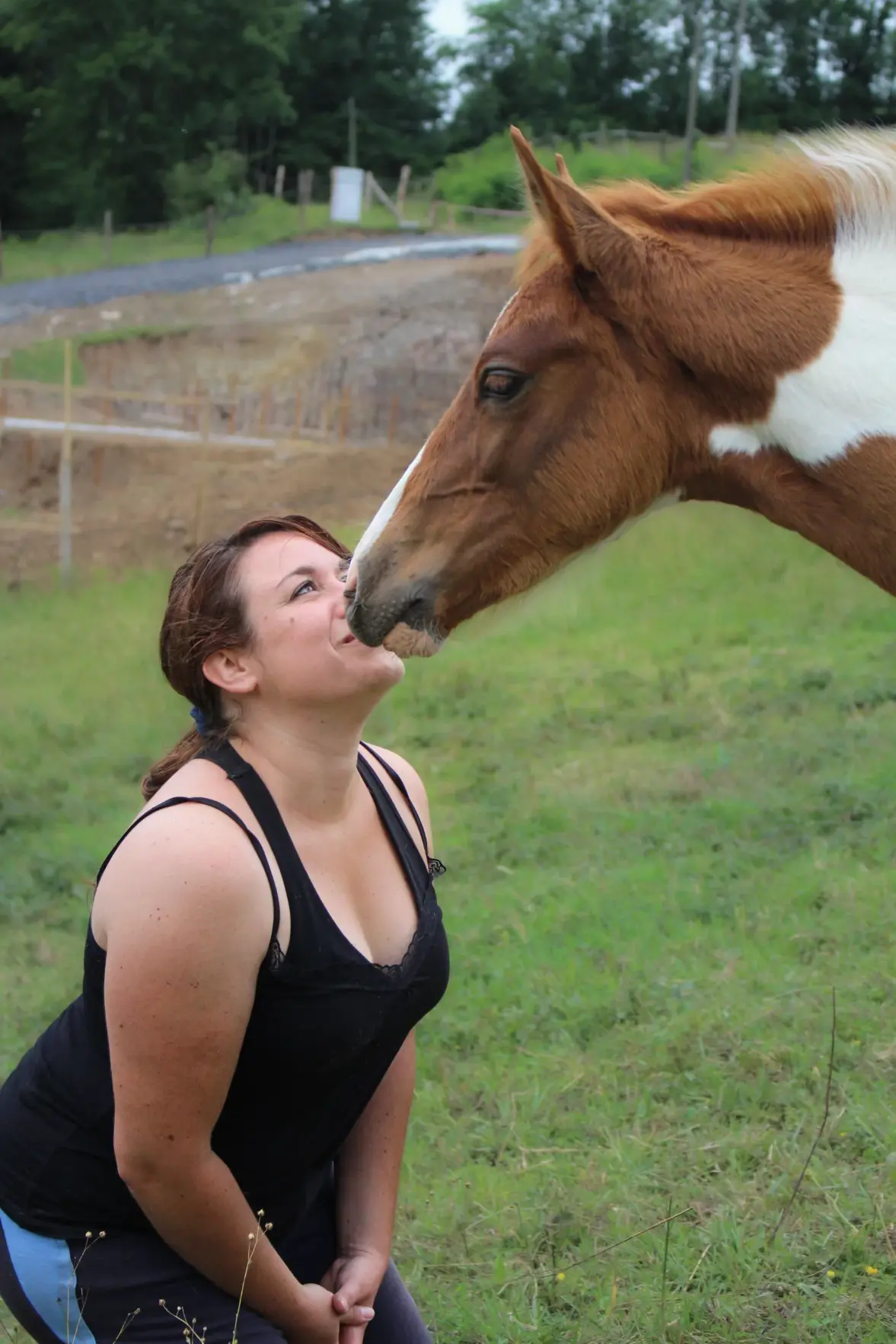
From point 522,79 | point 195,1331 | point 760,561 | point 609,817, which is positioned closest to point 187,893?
point 195,1331

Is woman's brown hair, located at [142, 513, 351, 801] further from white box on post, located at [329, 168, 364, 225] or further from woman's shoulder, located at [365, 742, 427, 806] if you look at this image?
white box on post, located at [329, 168, 364, 225]

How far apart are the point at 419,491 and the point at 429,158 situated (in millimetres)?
42466

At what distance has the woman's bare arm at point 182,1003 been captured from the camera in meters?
1.75

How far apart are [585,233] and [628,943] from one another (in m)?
2.93

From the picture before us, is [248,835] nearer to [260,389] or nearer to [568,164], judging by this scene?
[260,389]

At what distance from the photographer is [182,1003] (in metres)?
1.76

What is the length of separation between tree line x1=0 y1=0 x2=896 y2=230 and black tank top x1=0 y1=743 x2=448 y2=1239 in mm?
33745

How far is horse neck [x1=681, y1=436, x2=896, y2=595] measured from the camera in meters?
2.21

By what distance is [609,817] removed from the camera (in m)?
6.06

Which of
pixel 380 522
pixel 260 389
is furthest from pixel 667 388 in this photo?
pixel 260 389

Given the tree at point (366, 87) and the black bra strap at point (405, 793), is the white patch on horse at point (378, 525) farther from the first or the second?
the tree at point (366, 87)

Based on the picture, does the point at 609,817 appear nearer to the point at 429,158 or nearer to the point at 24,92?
the point at 24,92

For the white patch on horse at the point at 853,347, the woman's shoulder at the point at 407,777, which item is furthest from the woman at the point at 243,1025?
the white patch on horse at the point at 853,347

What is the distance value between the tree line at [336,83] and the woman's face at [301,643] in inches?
1312
